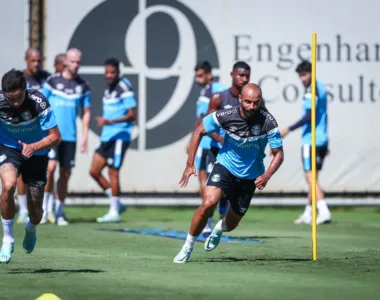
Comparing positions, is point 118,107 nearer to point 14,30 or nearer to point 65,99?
point 65,99

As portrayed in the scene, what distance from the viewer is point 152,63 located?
22047 mm

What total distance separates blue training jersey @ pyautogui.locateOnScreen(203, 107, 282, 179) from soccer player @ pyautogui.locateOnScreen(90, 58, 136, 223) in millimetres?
6732

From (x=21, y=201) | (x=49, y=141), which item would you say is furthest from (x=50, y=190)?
(x=49, y=141)

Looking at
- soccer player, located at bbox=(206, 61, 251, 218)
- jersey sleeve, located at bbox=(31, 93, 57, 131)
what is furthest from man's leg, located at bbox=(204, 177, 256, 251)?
jersey sleeve, located at bbox=(31, 93, 57, 131)

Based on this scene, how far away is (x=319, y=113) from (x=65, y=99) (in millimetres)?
4024

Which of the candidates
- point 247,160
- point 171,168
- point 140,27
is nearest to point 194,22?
point 140,27

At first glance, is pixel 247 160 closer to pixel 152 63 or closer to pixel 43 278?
pixel 43 278

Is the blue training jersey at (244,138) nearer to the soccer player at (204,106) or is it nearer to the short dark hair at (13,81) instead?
the short dark hair at (13,81)

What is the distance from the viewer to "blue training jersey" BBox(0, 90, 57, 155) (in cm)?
1190

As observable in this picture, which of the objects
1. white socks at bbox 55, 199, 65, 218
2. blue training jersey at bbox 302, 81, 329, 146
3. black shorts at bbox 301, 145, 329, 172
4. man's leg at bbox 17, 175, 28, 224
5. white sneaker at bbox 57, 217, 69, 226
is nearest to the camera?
white sneaker at bbox 57, 217, 69, 226

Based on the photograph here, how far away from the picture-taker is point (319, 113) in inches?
744

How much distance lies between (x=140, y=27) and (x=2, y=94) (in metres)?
10.4

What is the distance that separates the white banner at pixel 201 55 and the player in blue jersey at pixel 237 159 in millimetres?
8938

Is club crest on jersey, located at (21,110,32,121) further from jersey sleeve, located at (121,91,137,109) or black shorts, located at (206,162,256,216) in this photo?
jersey sleeve, located at (121,91,137,109)
